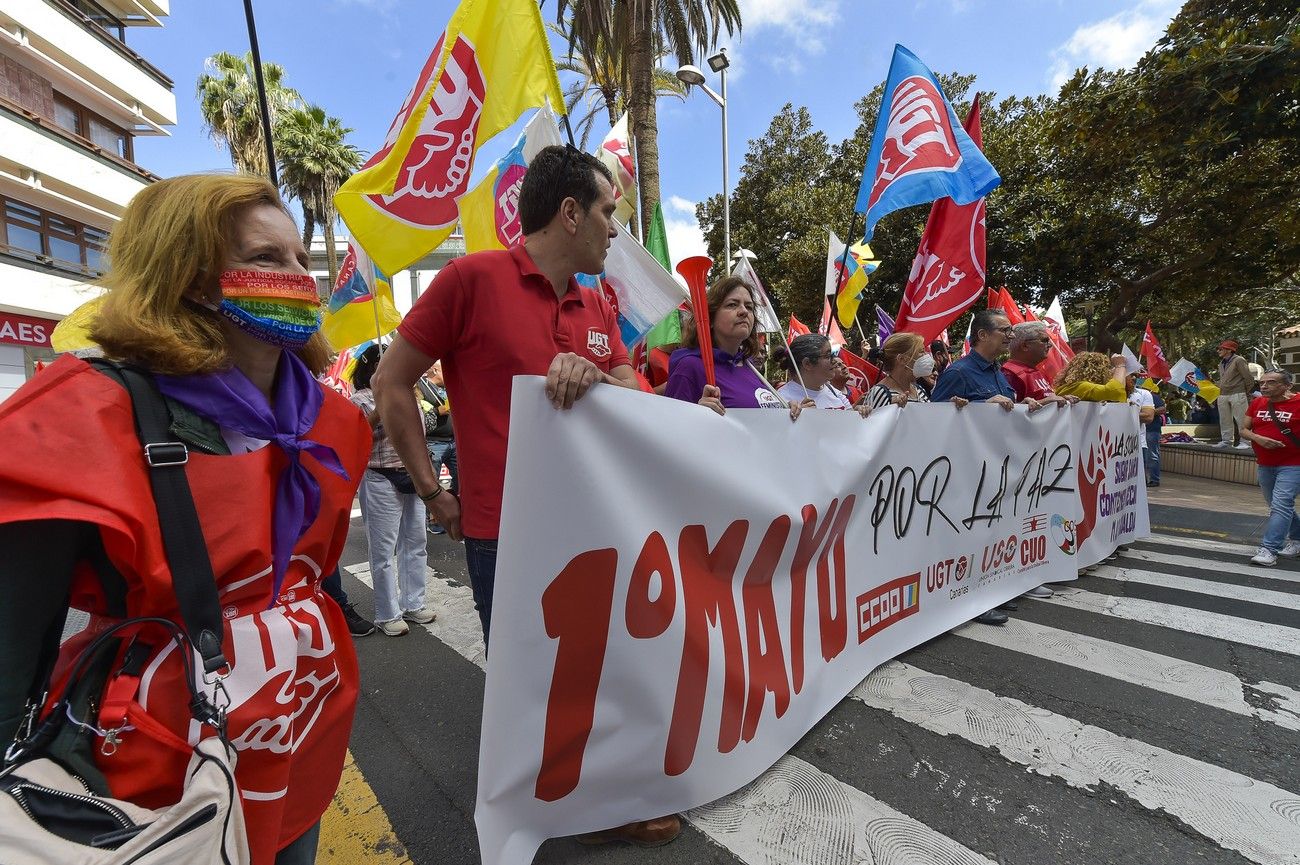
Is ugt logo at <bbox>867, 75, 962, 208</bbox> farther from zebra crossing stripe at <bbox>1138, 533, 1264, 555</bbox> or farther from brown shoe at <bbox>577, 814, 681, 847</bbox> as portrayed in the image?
brown shoe at <bbox>577, 814, 681, 847</bbox>

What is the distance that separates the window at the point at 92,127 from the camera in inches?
704

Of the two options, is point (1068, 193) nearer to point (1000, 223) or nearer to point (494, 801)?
point (1000, 223)

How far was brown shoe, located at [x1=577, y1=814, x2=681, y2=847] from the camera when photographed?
6.79 feet

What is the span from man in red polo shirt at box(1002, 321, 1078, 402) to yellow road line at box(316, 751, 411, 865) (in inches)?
181

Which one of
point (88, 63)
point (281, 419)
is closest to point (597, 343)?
point (281, 419)

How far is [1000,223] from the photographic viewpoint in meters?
14.5

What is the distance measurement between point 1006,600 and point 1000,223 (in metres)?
13.1

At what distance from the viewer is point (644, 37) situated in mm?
11883

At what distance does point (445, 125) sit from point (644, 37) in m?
9.82

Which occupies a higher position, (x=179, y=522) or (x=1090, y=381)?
(x=1090, y=381)

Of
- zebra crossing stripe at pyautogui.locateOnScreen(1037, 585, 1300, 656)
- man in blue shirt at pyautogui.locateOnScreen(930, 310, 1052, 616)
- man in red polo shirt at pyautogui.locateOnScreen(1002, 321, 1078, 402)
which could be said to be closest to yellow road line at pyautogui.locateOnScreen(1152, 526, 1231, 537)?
zebra crossing stripe at pyautogui.locateOnScreen(1037, 585, 1300, 656)

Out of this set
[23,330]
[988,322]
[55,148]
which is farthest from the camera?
[23,330]

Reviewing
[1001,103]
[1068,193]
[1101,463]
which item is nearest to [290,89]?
[1001,103]

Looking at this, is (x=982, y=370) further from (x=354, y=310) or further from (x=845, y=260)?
(x=354, y=310)
